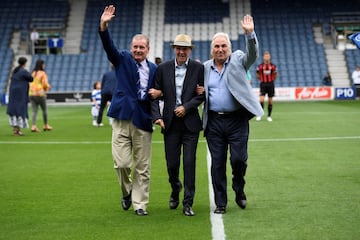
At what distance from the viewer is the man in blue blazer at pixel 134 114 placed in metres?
8.65

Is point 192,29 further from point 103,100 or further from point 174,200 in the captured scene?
point 174,200

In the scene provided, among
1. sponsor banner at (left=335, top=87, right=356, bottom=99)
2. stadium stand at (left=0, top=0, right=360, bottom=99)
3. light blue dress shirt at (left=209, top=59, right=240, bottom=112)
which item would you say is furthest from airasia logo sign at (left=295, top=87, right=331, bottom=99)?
light blue dress shirt at (left=209, top=59, right=240, bottom=112)

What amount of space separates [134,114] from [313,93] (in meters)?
35.0

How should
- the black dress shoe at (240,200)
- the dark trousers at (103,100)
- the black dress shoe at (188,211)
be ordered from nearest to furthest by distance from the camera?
the black dress shoe at (188,211) < the black dress shoe at (240,200) < the dark trousers at (103,100)

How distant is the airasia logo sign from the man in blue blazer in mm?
34641

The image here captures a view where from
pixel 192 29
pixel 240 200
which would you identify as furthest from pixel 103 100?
pixel 192 29

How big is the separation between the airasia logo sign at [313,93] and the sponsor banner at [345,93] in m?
0.48

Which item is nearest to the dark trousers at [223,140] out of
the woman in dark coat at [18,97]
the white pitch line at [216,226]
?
the white pitch line at [216,226]

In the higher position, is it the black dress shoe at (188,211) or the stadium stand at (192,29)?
the stadium stand at (192,29)

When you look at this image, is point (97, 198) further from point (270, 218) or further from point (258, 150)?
point (258, 150)

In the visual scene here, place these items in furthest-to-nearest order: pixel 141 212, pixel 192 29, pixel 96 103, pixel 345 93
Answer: pixel 192 29 → pixel 345 93 → pixel 96 103 → pixel 141 212

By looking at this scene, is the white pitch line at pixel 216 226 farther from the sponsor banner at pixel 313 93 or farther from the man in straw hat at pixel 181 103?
the sponsor banner at pixel 313 93

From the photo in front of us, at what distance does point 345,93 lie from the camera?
4275 centimetres

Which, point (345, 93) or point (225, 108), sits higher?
point (225, 108)
